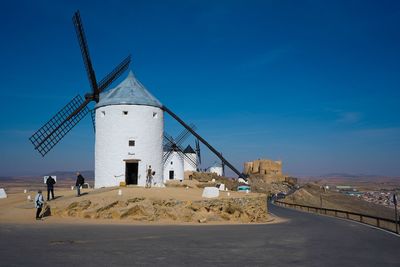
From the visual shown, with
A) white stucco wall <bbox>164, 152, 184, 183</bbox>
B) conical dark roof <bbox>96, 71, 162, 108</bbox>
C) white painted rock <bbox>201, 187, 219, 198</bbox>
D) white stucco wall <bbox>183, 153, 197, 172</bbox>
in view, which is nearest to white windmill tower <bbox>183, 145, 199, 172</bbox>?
white stucco wall <bbox>183, 153, 197, 172</bbox>

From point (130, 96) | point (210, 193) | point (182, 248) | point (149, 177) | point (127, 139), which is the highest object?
point (130, 96)

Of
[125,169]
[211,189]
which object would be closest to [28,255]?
[211,189]

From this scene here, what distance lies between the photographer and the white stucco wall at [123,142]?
30.7m

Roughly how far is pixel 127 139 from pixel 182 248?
64.4ft

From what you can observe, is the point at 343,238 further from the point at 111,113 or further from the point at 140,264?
the point at 111,113

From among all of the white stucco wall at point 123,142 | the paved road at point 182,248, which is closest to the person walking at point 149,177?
the white stucco wall at point 123,142

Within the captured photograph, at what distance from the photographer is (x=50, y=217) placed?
2088 centimetres

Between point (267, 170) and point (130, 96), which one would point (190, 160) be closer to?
point (267, 170)

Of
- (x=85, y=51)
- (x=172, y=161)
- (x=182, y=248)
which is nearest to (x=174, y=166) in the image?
(x=172, y=161)

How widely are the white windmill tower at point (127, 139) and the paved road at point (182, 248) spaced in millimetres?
14480

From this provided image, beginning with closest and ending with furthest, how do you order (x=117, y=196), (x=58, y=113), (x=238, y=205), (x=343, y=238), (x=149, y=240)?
(x=149, y=240), (x=343, y=238), (x=117, y=196), (x=238, y=205), (x=58, y=113)

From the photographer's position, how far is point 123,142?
100ft

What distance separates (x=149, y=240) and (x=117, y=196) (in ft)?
31.7

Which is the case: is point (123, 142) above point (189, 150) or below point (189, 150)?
below
